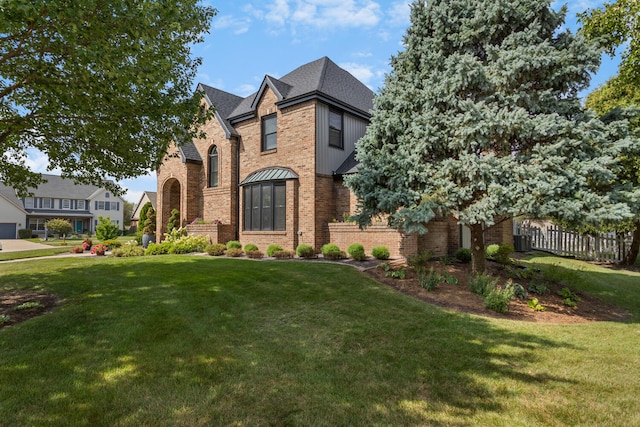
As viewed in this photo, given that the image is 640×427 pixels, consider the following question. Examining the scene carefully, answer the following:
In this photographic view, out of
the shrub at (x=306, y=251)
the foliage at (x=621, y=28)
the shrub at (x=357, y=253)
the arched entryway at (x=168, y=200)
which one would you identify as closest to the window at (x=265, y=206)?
the shrub at (x=306, y=251)

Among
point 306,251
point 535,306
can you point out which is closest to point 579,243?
point 535,306

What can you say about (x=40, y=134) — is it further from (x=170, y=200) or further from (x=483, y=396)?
(x=170, y=200)

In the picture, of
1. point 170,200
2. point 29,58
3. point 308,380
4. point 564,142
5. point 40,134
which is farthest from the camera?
point 170,200

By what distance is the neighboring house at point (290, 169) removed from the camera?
14.4 m

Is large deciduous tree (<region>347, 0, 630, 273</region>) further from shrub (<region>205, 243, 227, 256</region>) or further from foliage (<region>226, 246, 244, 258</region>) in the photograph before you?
shrub (<region>205, 243, 227, 256</region>)

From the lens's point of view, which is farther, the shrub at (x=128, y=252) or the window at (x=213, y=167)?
the window at (x=213, y=167)

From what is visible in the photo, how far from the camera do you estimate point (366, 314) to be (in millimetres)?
6418

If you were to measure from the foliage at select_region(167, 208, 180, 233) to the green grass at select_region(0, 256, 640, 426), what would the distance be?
43.8ft

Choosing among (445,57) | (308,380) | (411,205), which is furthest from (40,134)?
(445,57)

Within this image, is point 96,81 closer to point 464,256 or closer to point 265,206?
point 265,206

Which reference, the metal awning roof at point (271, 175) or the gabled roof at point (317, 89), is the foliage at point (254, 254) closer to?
the metal awning roof at point (271, 175)

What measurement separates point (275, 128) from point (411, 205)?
33.2 feet

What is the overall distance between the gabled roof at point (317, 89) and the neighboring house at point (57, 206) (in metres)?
39.5

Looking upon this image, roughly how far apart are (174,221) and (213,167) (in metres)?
4.43
